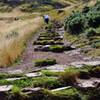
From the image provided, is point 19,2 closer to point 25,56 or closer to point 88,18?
point 88,18

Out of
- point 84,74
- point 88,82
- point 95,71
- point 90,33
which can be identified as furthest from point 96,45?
point 88,82

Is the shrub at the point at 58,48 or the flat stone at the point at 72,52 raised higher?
the shrub at the point at 58,48

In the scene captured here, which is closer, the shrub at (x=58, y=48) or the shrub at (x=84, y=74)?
the shrub at (x=84, y=74)

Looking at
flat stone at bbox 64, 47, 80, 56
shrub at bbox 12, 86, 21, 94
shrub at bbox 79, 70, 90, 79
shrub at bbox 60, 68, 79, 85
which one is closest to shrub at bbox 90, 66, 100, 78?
shrub at bbox 79, 70, 90, 79

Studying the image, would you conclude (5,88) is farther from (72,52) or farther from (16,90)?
(72,52)

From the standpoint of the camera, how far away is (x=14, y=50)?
2353cm

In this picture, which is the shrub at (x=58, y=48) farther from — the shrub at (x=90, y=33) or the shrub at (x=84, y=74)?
the shrub at (x=84, y=74)

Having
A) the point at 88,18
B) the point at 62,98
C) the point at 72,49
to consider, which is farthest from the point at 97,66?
the point at 88,18

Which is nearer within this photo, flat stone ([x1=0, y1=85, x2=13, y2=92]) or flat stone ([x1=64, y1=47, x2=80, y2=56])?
flat stone ([x1=0, y1=85, x2=13, y2=92])

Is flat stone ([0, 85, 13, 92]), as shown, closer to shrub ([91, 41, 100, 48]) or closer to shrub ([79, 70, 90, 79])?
shrub ([79, 70, 90, 79])

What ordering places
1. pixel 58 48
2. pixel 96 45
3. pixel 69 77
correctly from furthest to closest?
pixel 58 48, pixel 96 45, pixel 69 77

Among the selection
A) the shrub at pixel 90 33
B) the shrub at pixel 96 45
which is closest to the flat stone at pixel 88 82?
the shrub at pixel 96 45

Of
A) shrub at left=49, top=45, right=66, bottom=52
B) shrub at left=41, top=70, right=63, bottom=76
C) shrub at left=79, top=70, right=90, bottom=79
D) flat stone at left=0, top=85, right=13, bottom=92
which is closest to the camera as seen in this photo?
flat stone at left=0, top=85, right=13, bottom=92

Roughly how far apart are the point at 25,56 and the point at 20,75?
316 inches
